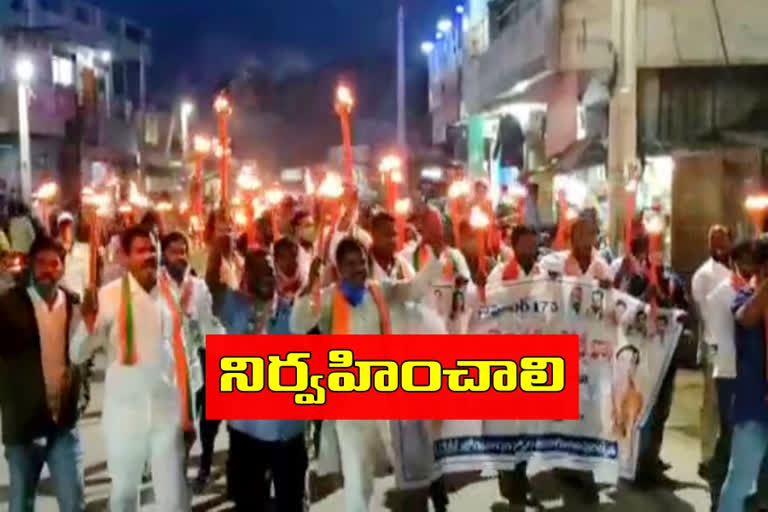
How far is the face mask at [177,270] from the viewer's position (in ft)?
28.0

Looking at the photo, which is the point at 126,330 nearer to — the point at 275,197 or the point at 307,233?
the point at 307,233

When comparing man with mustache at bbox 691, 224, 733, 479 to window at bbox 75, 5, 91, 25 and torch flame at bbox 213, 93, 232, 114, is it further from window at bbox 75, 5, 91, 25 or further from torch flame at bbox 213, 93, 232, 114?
window at bbox 75, 5, 91, 25

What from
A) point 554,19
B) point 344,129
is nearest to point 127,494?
point 344,129

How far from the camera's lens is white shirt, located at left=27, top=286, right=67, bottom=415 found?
739 centimetres

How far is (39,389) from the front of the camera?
24.3 feet

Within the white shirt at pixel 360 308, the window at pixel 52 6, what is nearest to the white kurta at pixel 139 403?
the white shirt at pixel 360 308

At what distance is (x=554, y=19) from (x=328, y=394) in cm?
1367

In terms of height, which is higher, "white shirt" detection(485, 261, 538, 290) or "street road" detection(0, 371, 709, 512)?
"white shirt" detection(485, 261, 538, 290)

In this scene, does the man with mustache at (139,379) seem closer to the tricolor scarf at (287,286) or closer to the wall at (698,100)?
the tricolor scarf at (287,286)

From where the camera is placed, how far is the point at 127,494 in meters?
7.01

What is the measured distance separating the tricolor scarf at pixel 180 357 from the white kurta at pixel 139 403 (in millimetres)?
42

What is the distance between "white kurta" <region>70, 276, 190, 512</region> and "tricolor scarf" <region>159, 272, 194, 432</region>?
0.14 ft

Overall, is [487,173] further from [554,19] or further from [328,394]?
[328,394]

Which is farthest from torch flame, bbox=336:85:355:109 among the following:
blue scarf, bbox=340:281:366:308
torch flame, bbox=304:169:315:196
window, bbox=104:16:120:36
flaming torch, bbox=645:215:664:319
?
window, bbox=104:16:120:36
